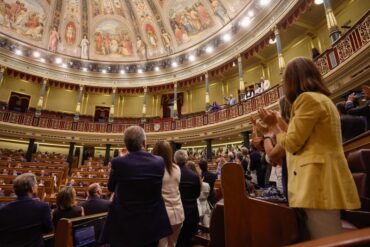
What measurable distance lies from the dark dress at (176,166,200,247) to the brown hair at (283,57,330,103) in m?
1.66

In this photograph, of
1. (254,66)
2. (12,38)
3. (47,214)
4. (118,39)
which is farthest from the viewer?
(118,39)

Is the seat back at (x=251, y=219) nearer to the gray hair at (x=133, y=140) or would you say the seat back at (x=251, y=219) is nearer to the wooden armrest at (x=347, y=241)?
the wooden armrest at (x=347, y=241)

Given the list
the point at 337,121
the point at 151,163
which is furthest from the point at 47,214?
the point at 337,121

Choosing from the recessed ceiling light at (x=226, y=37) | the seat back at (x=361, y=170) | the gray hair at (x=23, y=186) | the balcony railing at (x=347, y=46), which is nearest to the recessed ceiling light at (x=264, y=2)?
the recessed ceiling light at (x=226, y=37)

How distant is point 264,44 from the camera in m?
11.7

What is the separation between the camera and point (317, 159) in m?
1.10

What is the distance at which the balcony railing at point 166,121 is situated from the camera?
1064 centimetres

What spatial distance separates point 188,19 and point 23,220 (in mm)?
17284

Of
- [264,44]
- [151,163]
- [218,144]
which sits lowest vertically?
[151,163]

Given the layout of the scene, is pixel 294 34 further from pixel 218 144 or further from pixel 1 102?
pixel 1 102

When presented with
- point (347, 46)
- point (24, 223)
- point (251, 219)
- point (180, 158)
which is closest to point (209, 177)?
point (180, 158)

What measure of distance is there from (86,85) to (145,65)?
5247mm

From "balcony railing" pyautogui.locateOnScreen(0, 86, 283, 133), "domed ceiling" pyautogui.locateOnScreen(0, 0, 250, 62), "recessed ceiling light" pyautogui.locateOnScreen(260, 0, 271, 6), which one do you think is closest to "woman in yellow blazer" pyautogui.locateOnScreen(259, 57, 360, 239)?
"balcony railing" pyautogui.locateOnScreen(0, 86, 283, 133)

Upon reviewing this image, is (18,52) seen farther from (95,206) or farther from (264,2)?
(95,206)
